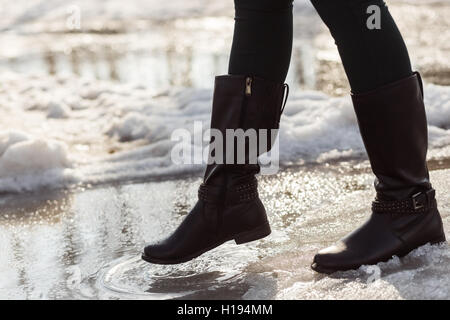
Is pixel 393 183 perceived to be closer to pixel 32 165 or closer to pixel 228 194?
pixel 228 194

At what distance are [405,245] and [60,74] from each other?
444 centimetres

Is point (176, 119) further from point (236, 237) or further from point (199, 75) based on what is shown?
point (236, 237)

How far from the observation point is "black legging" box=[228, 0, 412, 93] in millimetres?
1969

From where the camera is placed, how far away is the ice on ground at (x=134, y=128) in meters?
3.33

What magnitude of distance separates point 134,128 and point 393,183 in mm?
2214

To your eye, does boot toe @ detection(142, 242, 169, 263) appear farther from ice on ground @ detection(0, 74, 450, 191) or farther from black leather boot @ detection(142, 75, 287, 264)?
ice on ground @ detection(0, 74, 450, 191)

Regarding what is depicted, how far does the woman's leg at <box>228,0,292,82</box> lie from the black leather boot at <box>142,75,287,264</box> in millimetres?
36

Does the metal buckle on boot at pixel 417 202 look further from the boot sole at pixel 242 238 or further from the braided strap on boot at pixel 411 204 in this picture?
the boot sole at pixel 242 238

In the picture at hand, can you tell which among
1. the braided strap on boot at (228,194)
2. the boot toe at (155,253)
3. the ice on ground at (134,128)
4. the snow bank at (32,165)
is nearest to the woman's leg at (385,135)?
the braided strap on boot at (228,194)

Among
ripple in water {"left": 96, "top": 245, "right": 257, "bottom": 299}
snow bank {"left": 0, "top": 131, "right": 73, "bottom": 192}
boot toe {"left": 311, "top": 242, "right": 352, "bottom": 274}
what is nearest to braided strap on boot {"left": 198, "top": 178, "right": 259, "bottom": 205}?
ripple in water {"left": 96, "top": 245, "right": 257, "bottom": 299}

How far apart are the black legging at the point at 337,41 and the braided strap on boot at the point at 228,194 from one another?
29 cm

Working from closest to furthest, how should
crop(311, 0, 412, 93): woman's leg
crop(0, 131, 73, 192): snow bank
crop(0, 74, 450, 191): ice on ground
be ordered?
crop(311, 0, 412, 93): woman's leg < crop(0, 131, 73, 192): snow bank < crop(0, 74, 450, 191): ice on ground

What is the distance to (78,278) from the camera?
2.13 metres

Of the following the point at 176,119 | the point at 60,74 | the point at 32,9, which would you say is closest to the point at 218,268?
the point at 176,119
